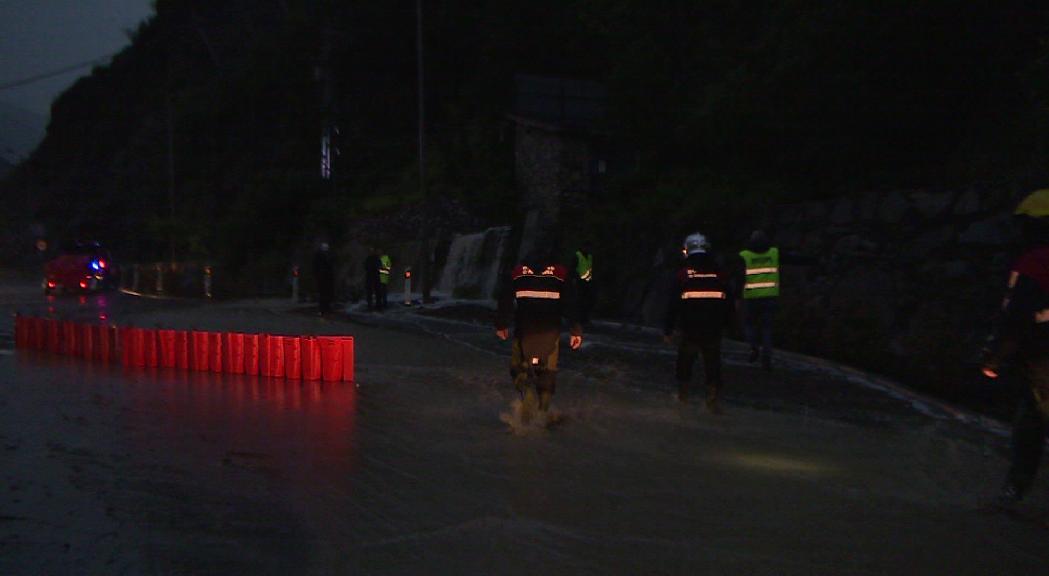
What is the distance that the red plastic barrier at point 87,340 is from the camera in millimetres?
15727

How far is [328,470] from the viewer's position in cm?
762

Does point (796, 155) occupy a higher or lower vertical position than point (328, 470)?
higher

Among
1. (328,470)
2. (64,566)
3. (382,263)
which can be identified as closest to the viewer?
(64,566)

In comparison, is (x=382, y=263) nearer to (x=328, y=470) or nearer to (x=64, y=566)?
(x=328, y=470)

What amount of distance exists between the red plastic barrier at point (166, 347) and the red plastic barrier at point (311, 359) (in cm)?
256

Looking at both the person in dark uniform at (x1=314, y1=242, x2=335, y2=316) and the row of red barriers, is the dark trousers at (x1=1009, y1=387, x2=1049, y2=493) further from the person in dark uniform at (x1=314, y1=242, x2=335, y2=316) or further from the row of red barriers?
the person in dark uniform at (x1=314, y1=242, x2=335, y2=316)

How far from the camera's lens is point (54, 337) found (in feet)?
54.9

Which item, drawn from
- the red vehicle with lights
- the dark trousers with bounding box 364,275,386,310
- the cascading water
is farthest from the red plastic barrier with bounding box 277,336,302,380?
the red vehicle with lights

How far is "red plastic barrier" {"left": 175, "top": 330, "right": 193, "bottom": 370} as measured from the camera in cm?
1427

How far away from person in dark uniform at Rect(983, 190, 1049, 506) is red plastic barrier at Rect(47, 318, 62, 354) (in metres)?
14.9

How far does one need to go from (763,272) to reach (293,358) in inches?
246

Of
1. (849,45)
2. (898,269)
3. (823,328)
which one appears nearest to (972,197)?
(898,269)

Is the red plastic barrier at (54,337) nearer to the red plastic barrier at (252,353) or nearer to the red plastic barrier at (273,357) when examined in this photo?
the red plastic barrier at (252,353)

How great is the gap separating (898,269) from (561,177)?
728 inches
